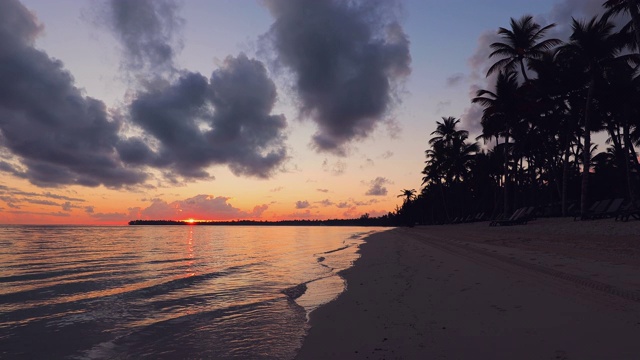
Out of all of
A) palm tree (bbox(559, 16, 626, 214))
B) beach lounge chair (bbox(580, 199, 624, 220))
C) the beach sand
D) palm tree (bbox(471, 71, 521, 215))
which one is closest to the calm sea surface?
the beach sand

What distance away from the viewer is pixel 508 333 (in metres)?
5.19

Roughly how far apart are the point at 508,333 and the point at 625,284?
3778 mm

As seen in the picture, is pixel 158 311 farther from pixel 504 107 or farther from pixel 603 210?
pixel 504 107

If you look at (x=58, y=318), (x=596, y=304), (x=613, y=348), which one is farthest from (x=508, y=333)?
(x=58, y=318)

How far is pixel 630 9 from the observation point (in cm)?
2111

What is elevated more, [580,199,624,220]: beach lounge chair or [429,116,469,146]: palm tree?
[429,116,469,146]: palm tree

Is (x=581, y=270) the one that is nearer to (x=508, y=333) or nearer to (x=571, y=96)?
(x=508, y=333)

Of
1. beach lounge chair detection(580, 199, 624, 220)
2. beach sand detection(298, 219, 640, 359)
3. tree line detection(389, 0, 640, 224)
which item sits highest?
tree line detection(389, 0, 640, 224)

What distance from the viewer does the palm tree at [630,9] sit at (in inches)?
828

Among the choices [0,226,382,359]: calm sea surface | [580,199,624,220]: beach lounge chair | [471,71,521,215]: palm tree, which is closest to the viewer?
[0,226,382,359]: calm sea surface

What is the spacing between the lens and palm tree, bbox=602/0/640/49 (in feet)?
69.0

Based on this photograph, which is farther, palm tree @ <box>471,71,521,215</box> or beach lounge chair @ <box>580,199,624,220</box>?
palm tree @ <box>471,71,521,215</box>

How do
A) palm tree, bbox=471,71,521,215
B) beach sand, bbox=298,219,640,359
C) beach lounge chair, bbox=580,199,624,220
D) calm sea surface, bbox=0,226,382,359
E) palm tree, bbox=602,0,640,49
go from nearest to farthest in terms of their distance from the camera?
beach sand, bbox=298,219,640,359 → calm sea surface, bbox=0,226,382,359 → palm tree, bbox=602,0,640,49 → beach lounge chair, bbox=580,199,624,220 → palm tree, bbox=471,71,521,215

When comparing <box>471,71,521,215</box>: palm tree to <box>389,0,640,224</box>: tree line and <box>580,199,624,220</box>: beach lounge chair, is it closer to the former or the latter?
<box>389,0,640,224</box>: tree line
